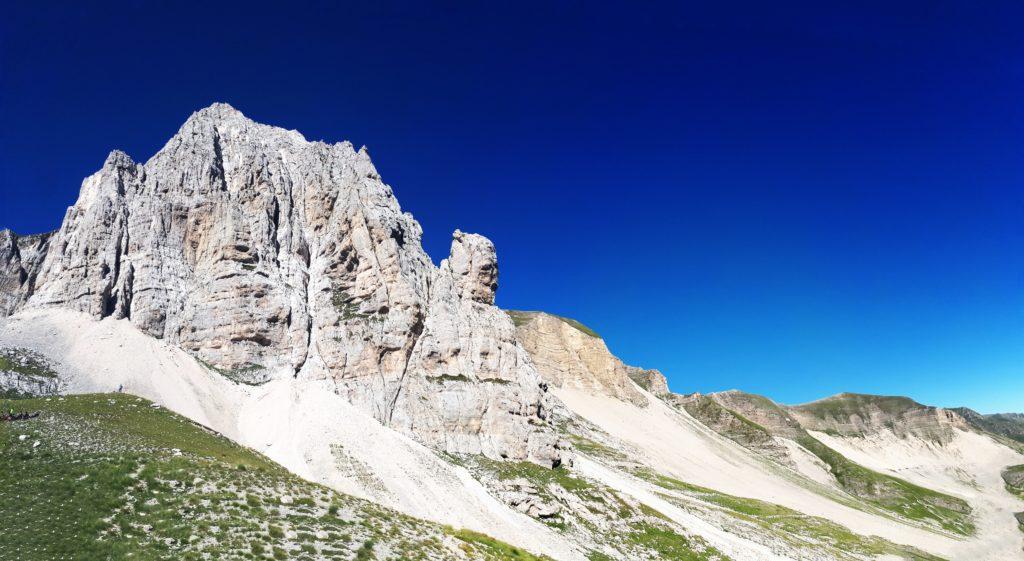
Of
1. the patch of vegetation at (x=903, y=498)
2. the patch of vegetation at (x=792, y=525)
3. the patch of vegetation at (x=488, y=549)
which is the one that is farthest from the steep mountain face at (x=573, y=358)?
the patch of vegetation at (x=488, y=549)

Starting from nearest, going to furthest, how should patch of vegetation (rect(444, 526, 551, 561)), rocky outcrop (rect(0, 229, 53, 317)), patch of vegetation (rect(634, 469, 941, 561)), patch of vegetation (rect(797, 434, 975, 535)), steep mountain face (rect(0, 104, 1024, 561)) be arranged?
steep mountain face (rect(0, 104, 1024, 561)) → patch of vegetation (rect(444, 526, 551, 561)) → rocky outcrop (rect(0, 229, 53, 317)) → patch of vegetation (rect(634, 469, 941, 561)) → patch of vegetation (rect(797, 434, 975, 535))

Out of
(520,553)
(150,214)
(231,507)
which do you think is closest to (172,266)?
(150,214)

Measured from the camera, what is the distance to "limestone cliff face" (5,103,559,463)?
71.4m

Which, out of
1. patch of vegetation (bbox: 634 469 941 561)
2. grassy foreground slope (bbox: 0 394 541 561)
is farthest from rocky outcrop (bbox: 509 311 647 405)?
grassy foreground slope (bbox: 0 394 541 561)

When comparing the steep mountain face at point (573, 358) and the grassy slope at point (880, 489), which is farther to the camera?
the steep mountain face at point (573, 358)

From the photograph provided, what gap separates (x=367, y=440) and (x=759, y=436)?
143m

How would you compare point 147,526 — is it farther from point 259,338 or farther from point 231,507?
point 259,338

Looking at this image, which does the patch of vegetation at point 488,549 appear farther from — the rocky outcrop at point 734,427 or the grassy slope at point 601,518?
the rocky outcrop at point 734,427

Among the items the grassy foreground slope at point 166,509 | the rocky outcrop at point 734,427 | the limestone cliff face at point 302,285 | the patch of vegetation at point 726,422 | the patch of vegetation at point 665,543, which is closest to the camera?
the grassy foreground slope at point 166,509

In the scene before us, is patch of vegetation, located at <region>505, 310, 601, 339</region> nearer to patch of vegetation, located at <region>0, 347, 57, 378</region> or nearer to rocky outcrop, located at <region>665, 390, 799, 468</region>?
rocky outcrop, located at <region>665, 390, 799, 468</region>

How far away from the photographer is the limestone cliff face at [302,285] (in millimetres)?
71438

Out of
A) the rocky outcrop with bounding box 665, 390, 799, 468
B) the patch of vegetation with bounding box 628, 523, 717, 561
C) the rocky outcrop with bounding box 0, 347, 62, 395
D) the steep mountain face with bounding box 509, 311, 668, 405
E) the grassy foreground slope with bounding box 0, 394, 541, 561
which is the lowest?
the patch of vegetation with bounding box 628, 523, 717, 561

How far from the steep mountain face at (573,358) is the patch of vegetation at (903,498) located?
67.7 meters

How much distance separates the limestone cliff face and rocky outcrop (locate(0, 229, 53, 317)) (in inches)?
90.8
